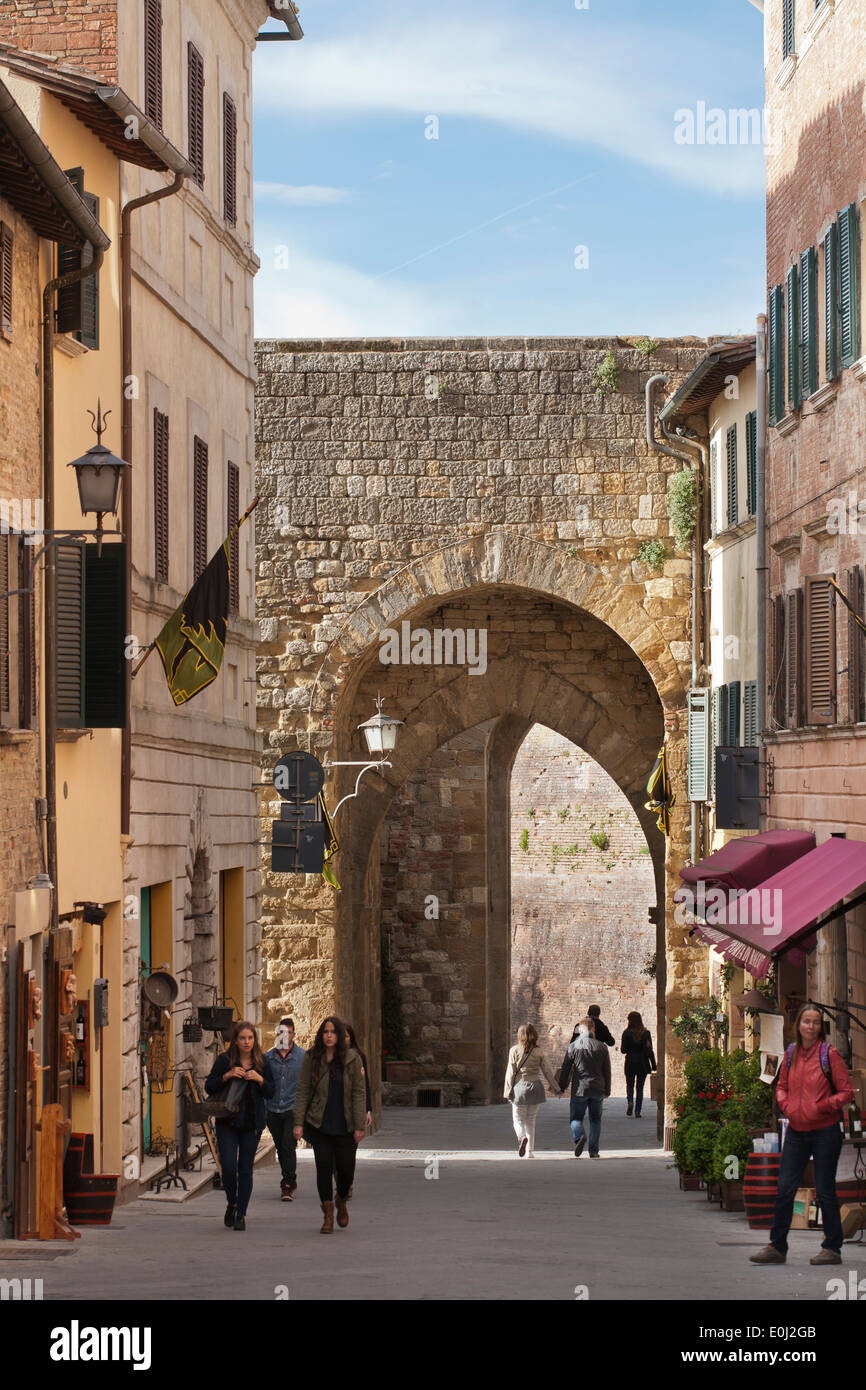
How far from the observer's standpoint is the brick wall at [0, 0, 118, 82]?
13.8m

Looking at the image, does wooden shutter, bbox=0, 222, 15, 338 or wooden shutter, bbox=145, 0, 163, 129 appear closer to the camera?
wooden shutter, bbox=0, 222, 15, 338

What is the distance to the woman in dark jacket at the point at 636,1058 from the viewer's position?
1092 inches

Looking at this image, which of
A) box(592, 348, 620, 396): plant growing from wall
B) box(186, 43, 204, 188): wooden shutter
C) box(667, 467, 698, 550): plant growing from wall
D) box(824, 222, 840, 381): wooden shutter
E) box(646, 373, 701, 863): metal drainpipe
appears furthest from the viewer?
box(592, 348, 620, 396): plant growing from wall

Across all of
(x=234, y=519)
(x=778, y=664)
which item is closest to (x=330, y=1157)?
(x=778, y=664)

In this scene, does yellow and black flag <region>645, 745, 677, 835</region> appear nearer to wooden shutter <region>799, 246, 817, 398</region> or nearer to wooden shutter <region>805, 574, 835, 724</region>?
wooden shutter <region>805, 574, 835, 724</region>

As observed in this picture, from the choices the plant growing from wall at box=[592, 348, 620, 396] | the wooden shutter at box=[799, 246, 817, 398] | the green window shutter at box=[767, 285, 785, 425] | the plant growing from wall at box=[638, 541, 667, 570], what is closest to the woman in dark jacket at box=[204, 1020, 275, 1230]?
the wooden shutter at box=[799, 246, 817, 398]

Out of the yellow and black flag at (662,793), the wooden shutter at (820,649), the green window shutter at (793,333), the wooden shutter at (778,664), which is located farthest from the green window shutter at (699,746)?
the green window shutter at (793,333)

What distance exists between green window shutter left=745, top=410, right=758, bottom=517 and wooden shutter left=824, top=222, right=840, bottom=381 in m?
3.64

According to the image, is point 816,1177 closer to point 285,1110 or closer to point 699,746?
point 285,1110

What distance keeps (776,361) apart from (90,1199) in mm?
9798

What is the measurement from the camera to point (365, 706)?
25094 mm

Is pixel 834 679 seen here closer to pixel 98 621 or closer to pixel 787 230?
pixel 787 230

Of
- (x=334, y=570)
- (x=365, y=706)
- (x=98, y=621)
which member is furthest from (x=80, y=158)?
(x=365, y=706)
